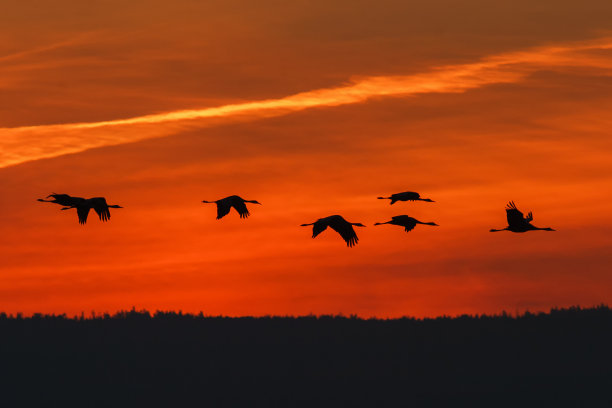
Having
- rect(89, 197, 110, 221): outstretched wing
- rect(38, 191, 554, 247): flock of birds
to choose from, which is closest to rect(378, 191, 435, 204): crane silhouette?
rect(38, 191, 554, 247): flock of birds

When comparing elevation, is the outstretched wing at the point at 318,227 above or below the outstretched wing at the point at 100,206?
below

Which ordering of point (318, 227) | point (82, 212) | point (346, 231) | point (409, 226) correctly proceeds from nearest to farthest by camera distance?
point (318, 227)
point (346, 231)
point (82, 212)
point (409, 226)

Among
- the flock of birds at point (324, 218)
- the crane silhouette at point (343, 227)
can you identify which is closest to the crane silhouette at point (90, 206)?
the flock of birds at point (324, 218)

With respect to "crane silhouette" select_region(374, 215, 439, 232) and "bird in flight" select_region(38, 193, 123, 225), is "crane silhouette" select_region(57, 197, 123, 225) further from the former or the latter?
"crane silhouette" select_region(374, 215, 439, 232)

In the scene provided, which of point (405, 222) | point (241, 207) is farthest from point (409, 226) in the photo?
point (241, 207)

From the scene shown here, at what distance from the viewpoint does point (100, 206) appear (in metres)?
52.0

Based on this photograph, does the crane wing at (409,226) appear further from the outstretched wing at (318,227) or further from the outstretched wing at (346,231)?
the outstretched wing at (318,227)

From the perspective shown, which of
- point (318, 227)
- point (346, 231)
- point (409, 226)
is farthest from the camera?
point (409, 226)

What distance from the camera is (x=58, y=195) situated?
2032 inches

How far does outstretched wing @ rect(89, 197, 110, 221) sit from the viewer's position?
51.9 m

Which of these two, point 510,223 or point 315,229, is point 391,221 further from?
point 315,229

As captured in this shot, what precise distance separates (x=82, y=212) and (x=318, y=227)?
10.1m

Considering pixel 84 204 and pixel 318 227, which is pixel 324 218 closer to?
pixel 318 227

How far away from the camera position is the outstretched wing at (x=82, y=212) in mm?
51197
